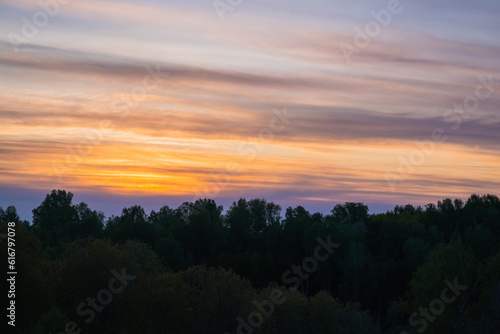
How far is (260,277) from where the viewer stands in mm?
130875

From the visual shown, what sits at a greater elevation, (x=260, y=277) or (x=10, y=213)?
(x=10, y=213)

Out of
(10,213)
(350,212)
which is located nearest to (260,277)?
(350,212)

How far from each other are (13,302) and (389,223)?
298 feet

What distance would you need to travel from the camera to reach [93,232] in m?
150

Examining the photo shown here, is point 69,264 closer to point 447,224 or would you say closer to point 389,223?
point 389,223

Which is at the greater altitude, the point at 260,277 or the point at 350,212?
the point at 350,212

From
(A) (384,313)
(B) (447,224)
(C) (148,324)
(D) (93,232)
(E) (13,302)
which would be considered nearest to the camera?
(E) (13,302)

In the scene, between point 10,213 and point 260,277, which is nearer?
point 260,277

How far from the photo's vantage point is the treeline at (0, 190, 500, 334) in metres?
80.2

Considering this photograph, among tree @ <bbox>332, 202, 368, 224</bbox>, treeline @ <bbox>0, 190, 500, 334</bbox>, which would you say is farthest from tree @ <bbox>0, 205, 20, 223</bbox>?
tree @ <bbox>332, 202, 368, 224</bbox>

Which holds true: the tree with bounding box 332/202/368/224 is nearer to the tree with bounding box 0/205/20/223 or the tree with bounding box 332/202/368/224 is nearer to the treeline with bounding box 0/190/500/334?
the treeline with bounding box 0/190/500/334

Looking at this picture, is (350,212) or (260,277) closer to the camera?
(260,277)

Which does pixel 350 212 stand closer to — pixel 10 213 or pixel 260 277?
pixel 260 277

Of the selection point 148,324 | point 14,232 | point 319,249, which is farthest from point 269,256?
point 14,232
